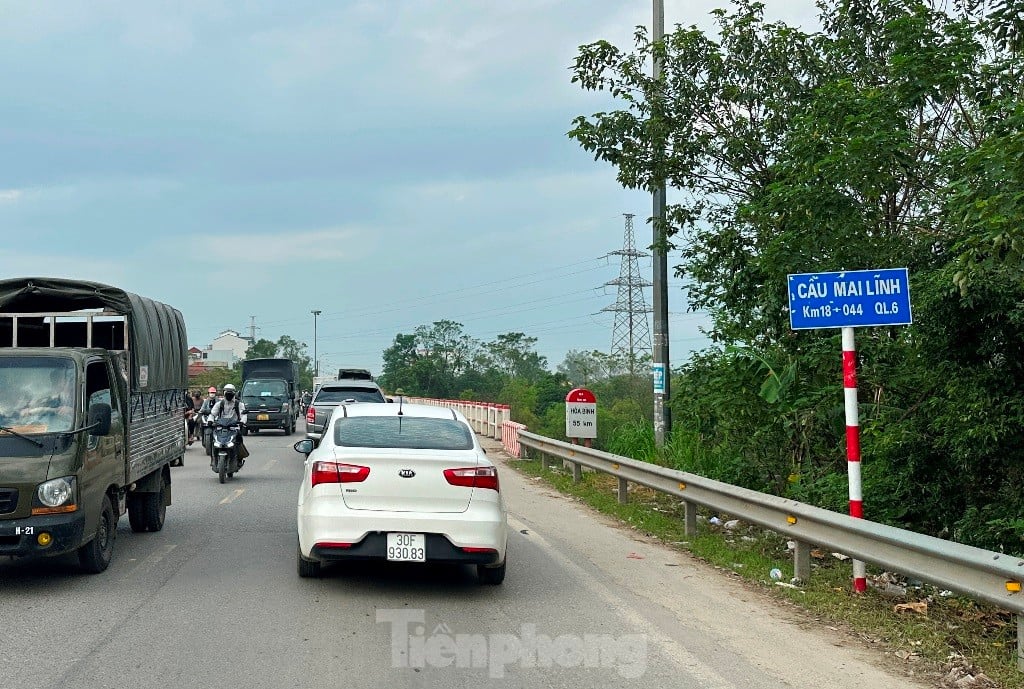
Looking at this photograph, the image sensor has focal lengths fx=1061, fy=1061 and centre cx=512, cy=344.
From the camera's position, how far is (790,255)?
1219 centimetres

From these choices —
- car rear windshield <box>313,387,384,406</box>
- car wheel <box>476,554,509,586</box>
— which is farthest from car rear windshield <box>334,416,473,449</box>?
car rear windshield <box>313,387,384,406</box>

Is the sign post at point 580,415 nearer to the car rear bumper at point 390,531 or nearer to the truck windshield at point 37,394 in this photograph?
the car rear bumper at point 390,531

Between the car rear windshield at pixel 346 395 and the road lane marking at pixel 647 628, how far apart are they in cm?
1387

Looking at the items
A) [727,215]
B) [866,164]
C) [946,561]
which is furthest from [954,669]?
[727,215]

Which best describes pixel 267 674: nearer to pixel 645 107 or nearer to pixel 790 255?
pixel 790 255

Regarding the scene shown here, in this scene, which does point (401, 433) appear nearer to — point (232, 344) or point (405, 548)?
point (405, 548)

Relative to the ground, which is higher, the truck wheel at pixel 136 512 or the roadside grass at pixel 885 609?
the truck wheel at pixel 136 512

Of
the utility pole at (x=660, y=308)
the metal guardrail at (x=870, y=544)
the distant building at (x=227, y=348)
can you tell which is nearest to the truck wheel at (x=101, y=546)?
the metal guardrail at (x=870, y=544)

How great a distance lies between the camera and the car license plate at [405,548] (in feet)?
27.3

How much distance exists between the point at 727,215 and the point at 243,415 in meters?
9.21

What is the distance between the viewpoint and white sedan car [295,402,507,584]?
8.33 meters

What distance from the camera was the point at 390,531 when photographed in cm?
832

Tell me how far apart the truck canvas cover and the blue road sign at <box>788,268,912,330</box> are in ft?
21.4

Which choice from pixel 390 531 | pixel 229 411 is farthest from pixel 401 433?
pixel 229 411
